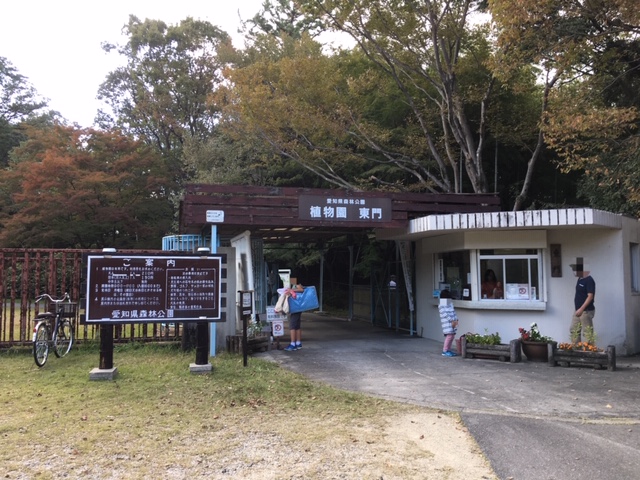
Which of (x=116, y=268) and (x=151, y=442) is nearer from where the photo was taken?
(x=151, y=442)

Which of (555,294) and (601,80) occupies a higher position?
(601,80)

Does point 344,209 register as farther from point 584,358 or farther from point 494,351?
point 584,358

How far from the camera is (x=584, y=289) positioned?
983cm

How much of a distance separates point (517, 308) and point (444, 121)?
632 centimetres

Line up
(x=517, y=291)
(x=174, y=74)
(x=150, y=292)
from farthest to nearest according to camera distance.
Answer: (x=174, y=74), (x=517, y=291), (x=150, y=292)

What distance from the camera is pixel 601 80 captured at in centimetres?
1292

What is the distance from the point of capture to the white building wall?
34.9 feet

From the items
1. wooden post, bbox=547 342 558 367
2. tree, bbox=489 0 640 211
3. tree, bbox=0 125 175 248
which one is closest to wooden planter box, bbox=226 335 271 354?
wooden post, bbox=547 342 558 367

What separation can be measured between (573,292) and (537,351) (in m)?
1.78

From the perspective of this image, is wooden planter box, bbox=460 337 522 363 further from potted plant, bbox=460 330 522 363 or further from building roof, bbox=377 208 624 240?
building roof, bbox=377 208 624 240

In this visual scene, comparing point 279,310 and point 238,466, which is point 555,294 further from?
point 238,466

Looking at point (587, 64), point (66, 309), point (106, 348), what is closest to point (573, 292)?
point (587, 64)

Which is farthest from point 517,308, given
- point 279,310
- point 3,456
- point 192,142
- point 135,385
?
point 192,142

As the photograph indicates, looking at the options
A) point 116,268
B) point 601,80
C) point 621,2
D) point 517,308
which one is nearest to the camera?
point 116,268
